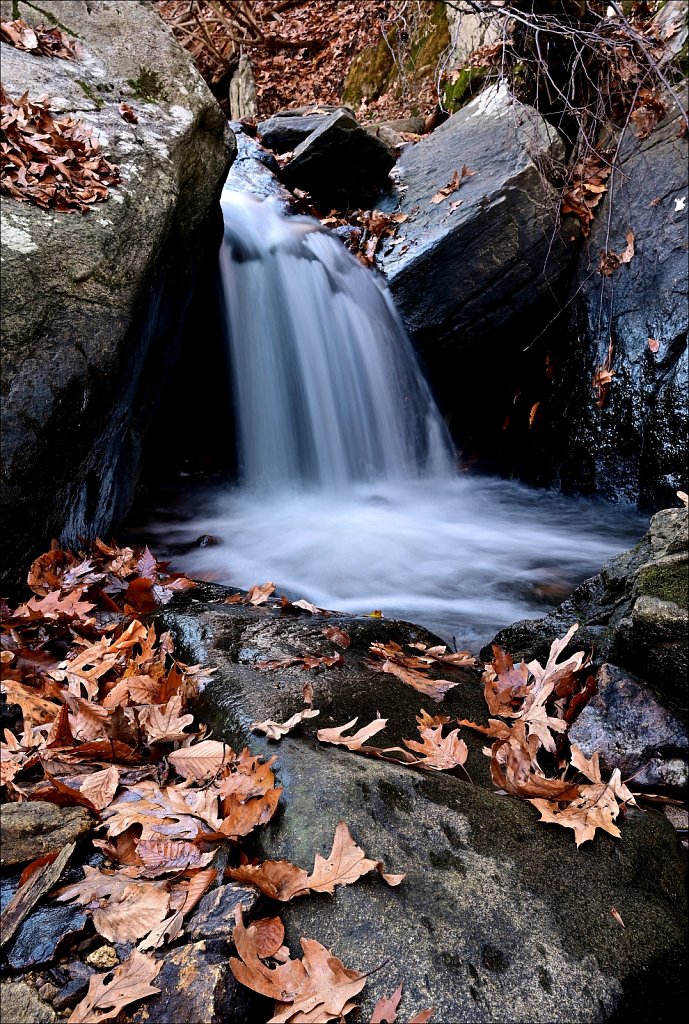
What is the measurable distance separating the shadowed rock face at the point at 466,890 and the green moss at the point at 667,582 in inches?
33.4

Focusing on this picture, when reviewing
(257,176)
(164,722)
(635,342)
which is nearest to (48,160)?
(164,722)

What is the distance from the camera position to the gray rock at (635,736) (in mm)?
2496

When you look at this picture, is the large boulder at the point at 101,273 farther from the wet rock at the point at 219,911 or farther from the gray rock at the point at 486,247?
the gray rock at the point at 486,247

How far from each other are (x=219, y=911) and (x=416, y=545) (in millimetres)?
4296

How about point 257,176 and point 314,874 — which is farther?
point 257,176

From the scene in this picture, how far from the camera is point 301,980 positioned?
4.93ft

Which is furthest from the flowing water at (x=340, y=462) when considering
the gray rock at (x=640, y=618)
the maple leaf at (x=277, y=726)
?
the maple leaf at (x=277, y=726)

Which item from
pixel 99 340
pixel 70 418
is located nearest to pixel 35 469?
pixel 70 418

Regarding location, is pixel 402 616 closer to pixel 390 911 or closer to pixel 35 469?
pixel 35 469

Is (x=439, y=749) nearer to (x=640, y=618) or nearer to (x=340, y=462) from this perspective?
(x=640, y=618)

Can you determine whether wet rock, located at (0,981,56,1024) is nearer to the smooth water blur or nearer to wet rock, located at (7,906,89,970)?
wet rock, located at (7,906,89,970)

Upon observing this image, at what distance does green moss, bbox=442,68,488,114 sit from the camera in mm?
8977

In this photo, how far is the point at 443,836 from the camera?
188 cm

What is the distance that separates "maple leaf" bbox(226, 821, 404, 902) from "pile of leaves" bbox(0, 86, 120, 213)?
3516 mm
